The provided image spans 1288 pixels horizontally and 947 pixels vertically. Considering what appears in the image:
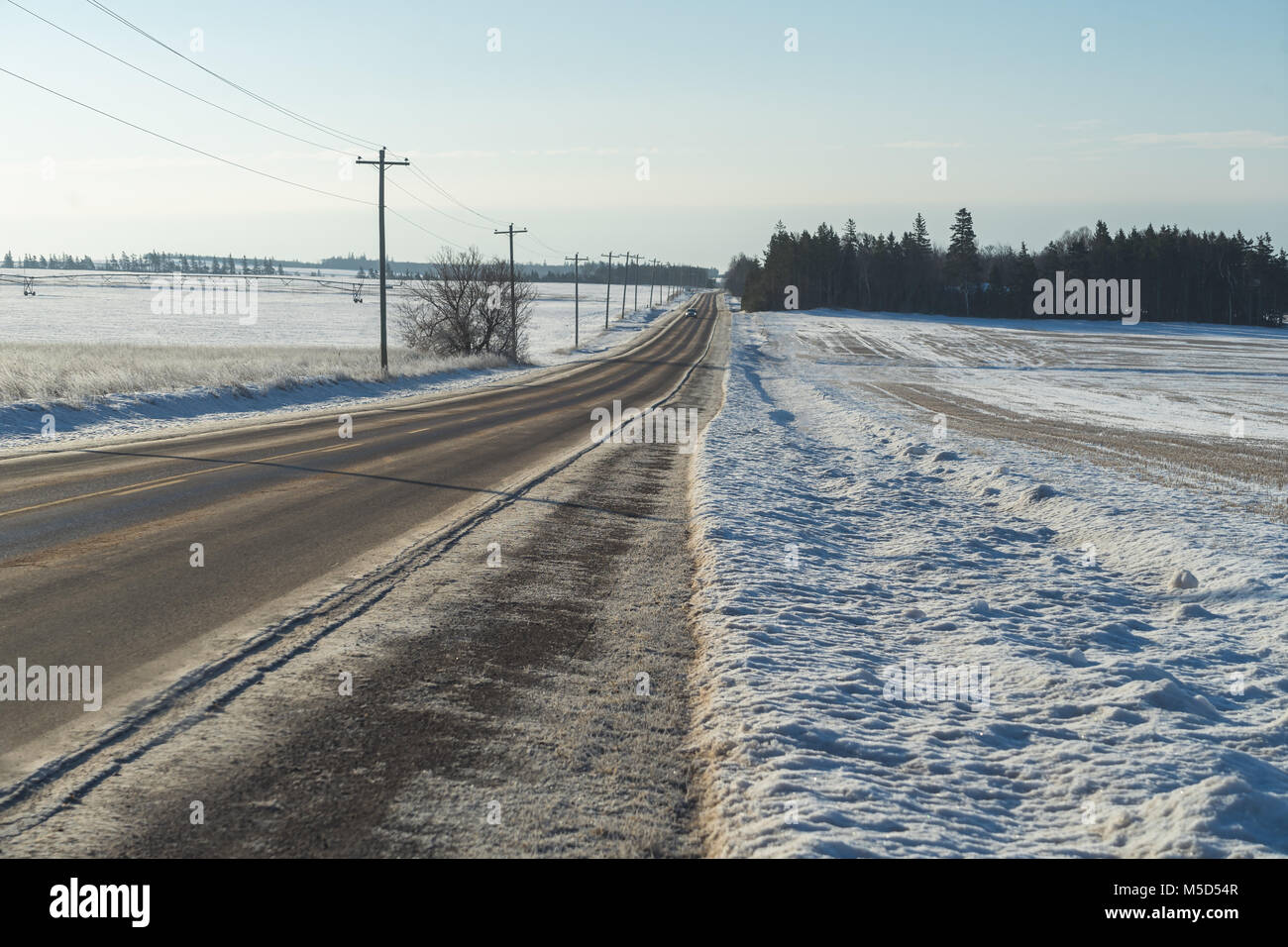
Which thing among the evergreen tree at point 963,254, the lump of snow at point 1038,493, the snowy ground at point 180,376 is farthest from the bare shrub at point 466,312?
the evergreen tree at point 963,254

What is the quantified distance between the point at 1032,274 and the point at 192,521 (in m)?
121

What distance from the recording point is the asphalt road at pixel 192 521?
6.32 meters

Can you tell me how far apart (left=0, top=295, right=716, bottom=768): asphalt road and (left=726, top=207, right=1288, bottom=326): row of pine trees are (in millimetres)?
108227

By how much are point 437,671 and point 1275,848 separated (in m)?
4.79

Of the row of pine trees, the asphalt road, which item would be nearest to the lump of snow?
the asphalt road

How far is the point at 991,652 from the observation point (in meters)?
7.00

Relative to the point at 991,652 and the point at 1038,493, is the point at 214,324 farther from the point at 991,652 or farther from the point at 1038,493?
the point at 991,652

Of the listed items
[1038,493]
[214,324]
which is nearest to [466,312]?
[1038,493]

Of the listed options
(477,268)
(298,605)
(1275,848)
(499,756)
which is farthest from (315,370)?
(1275,848)

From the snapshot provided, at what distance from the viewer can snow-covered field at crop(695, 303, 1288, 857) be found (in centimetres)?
438

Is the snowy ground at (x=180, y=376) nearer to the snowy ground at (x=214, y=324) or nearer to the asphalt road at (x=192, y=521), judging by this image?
the snowy ground at (x=214, y=324)

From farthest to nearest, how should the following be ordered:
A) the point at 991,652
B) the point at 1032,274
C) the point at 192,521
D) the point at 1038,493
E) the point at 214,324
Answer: the point at 1032,274 < the point at 214,324 < the point at 1038,493 < the point at 192,521 < the point at 991,652

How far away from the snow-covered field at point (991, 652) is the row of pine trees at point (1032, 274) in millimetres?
104860

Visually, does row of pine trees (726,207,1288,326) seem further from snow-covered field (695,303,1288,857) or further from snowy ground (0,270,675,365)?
snow-covered field (695,303,1288,857)
